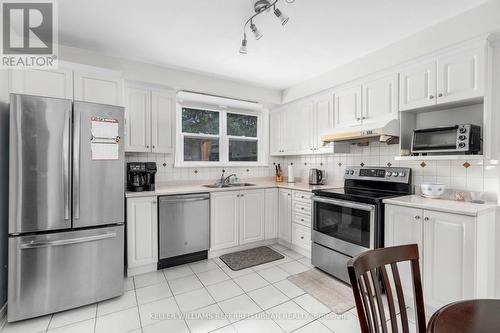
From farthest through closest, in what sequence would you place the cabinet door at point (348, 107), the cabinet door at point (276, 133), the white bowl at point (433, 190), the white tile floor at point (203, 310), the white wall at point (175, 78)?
the cabinet door at point (276, 133), the cabinet door at point (348, 107), the white wall at point (175, 78), the white bowl at point (433, 190), the white tile floor at point (203, 310)

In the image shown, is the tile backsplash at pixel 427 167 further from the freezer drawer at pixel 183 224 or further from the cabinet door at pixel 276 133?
the freezer drawer at pixel 183 224

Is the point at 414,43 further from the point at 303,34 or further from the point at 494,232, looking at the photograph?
the point at 494,232

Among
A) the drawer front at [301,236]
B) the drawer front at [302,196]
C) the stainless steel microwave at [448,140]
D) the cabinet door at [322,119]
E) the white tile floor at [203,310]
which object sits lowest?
the white tile floor at [203,310]

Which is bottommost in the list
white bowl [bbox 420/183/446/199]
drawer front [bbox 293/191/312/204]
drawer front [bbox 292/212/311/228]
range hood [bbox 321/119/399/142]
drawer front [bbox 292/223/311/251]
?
drawer front [bbox 292/223/311/251]

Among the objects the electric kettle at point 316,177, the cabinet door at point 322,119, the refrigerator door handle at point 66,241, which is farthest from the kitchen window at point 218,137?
the refrigerator door handle at point 66,241

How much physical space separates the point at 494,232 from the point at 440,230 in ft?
1.66

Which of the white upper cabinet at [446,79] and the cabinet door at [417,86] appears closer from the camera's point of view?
the white upper cabinet at [446,79]

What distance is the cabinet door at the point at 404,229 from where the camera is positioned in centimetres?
204

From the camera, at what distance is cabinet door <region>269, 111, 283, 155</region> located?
4230mm

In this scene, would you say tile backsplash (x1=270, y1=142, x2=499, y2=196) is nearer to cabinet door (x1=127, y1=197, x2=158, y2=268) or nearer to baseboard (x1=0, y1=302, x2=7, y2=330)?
cabinet door (x1=127, y1=197, x2=158, y2=268)

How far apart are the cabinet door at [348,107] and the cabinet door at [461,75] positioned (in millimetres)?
839

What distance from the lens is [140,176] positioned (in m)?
2.91

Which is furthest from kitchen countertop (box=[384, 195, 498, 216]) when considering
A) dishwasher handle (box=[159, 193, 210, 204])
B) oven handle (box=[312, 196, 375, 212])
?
dishwasher handle (box=[159, 193, 210, 204])

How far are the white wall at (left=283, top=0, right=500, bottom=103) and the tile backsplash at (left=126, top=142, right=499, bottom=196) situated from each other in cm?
89
